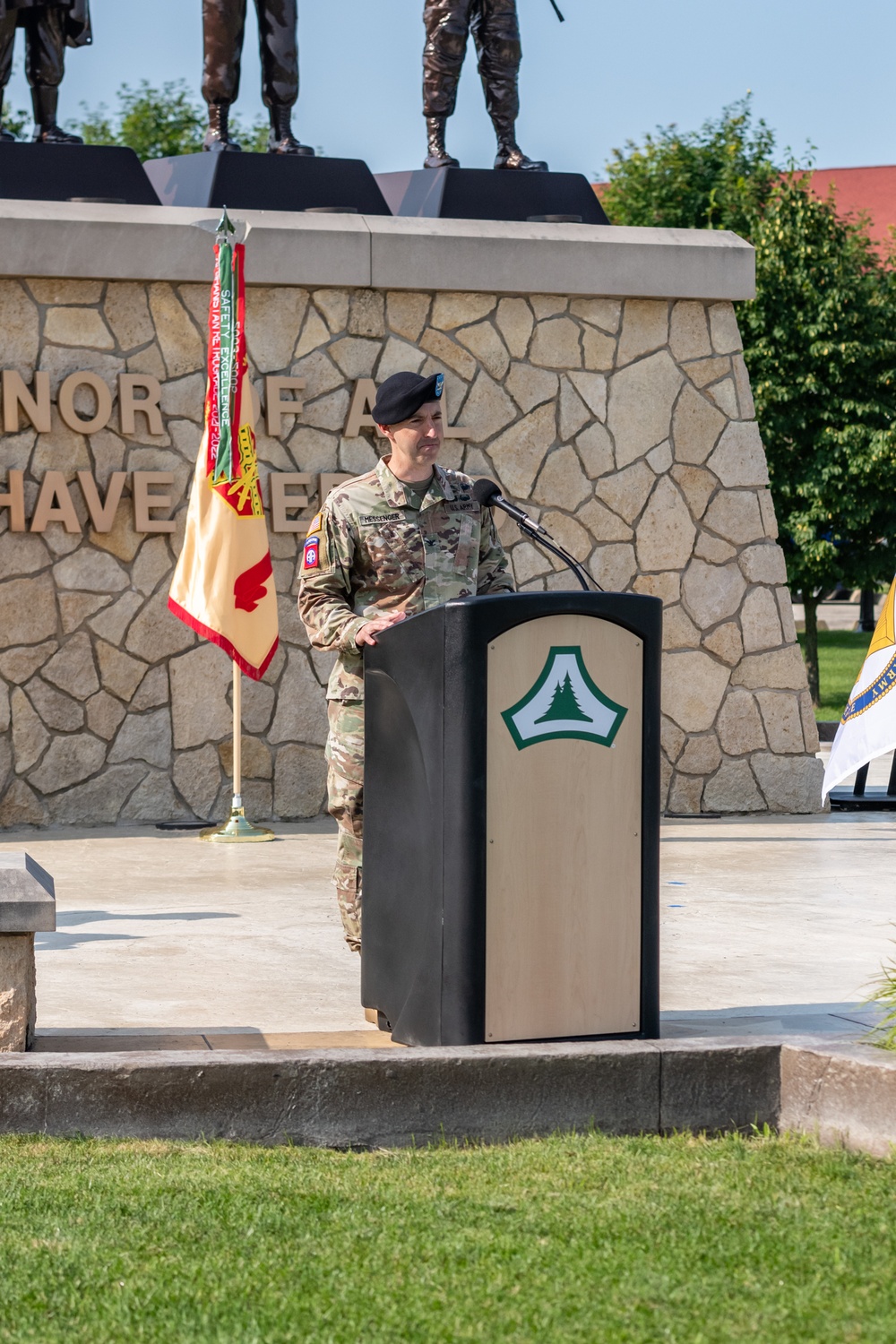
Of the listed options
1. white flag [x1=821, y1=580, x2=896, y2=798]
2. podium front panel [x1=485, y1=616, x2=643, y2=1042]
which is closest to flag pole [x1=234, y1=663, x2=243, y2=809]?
white flag [x1=821, y1=580, x2=896, y2=798]

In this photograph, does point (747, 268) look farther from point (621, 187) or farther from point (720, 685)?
point (621, 187)

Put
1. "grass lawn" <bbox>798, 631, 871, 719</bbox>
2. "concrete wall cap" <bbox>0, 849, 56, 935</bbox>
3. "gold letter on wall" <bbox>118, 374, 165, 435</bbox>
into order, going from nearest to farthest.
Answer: "concrete wall cap" <bbox>0, 849, 56, 935</bbox> < "gold letter on wall" <bbox>118, 374, 165, 435</bbox> < "grass lawn" <bbox>798, 631, 871, 719</bbox>

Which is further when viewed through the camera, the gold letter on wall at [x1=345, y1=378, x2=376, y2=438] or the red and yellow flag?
the gold letter on wall at [x1=345, y1=378, x2=376, y2=438]

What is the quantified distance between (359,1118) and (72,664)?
5950mm

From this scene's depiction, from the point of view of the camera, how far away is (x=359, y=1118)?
3.99 m

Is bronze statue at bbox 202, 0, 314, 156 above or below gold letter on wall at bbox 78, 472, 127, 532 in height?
above

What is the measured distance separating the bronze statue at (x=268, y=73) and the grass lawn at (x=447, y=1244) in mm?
7867

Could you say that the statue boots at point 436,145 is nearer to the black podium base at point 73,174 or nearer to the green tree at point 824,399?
the black podium base at point 73,174

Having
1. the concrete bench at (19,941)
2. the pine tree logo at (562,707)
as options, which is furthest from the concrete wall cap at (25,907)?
the pine tree logo at (562,707)

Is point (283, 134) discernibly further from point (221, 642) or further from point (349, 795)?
point (349, 795)

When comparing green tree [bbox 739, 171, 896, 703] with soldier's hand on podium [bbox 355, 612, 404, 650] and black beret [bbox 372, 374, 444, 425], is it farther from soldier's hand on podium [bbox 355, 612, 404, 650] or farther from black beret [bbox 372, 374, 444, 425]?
soldier's hand on podium [bbox 355, 612, 404, 650]

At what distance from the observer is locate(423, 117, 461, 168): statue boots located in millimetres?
10633

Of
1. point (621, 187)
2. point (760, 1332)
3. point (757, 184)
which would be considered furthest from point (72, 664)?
point (621, 187)

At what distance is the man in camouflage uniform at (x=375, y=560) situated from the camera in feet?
16.1
